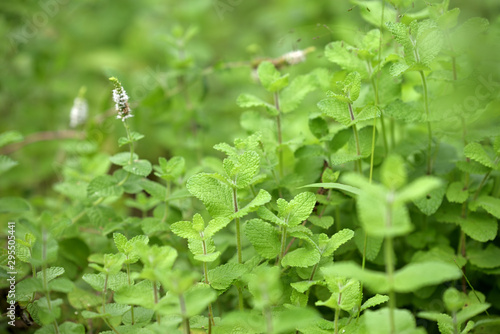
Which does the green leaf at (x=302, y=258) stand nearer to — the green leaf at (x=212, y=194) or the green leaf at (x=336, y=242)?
the green leaf at (x=336, y=242)

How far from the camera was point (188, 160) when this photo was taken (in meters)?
2.20

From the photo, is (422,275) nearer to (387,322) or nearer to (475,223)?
(387,322)

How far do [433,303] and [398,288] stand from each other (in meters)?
0.66

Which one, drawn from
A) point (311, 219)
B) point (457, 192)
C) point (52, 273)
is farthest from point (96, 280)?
point (457, 192)

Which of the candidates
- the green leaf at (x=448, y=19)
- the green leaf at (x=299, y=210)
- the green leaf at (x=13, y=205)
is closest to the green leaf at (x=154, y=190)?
the green leaf at (x=13, y=205)

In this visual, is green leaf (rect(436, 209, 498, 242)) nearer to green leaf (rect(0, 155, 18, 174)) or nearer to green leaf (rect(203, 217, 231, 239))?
green leaf (rect(203, 217, 231, 239))

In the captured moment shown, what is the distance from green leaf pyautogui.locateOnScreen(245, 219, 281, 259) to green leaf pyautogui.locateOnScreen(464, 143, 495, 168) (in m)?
0.60

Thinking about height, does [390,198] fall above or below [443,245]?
above

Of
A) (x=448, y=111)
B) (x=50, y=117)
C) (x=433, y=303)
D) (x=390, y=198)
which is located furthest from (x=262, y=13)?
(x=390, y=198)

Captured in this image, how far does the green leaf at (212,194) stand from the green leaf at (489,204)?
0.74 meters

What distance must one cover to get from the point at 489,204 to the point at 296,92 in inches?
27.5

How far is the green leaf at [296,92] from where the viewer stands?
1576 millimetres

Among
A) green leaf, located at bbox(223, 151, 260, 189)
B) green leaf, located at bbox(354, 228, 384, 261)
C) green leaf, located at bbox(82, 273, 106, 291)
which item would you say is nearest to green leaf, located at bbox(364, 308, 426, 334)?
green leaf, located at bbox(354, 228, 384, 261)

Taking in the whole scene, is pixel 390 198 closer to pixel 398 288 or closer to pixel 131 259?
pixel 398 288
